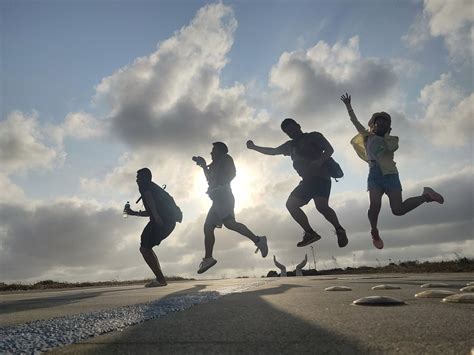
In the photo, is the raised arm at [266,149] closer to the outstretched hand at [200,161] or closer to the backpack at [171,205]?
the outstretched hand at [200,161]

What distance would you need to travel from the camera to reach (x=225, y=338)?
1397mm

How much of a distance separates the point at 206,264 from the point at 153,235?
3.18 ft

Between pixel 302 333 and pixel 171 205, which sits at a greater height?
pixel 171 205

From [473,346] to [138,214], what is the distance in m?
6.28

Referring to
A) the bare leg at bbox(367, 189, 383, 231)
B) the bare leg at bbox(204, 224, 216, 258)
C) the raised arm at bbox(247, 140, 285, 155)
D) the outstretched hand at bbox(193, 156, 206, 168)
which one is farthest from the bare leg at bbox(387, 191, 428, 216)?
the outstretched hand at bbox(193, 156, 206, 168)

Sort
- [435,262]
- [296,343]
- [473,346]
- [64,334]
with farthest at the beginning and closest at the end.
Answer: [435,262] → [64,334] → [296,343] → [473,346]

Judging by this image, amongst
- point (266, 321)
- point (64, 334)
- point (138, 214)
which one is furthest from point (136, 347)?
point (138, 214)

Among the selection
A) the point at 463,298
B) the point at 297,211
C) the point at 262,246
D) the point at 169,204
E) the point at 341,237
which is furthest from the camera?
the point at 262,246

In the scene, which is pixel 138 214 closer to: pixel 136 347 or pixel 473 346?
pixel 136 347

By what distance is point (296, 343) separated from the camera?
4.21 ft

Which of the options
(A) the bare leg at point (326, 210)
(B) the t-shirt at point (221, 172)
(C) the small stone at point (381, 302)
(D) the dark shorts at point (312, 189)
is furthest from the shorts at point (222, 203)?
(C) the small stone at point (381, 302)

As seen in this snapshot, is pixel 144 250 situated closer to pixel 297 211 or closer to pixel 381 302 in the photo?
pixel 297 211

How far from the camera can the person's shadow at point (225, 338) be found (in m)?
1.23

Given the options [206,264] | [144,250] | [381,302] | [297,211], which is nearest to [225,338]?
[381,302]
